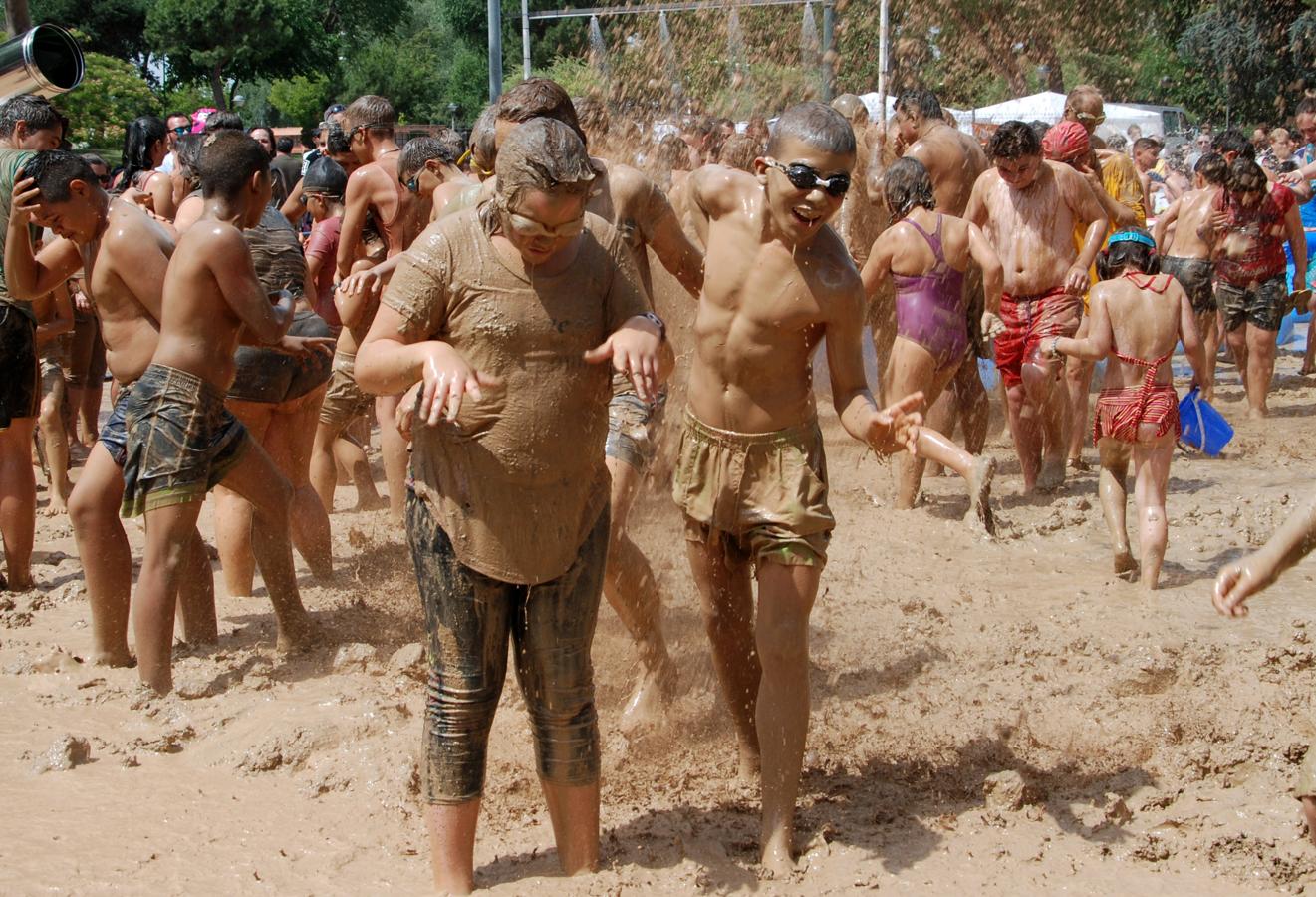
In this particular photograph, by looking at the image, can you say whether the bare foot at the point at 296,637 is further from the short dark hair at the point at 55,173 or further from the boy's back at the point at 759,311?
the boy's back at the point at 759,311

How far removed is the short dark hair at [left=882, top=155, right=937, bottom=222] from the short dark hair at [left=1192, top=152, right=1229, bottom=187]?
368cm

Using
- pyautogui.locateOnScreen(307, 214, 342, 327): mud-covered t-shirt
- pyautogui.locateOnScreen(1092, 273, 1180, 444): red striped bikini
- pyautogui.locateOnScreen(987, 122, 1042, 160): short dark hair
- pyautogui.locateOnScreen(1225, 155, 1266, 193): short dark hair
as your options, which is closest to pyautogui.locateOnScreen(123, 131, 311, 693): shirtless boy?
pyautogui.locateOnScreen(307, 214, 342, 327): mud-covered t-shirt

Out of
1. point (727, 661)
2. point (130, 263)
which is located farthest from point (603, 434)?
point (130, 263)

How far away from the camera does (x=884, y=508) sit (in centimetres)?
755

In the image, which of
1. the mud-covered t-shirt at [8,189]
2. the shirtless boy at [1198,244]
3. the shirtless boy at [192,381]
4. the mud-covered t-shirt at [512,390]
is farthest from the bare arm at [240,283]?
the shirtless boy at [1198,244]

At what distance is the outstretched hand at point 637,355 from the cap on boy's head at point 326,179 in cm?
553

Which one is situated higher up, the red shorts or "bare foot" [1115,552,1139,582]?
the red shorts

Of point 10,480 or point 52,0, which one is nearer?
point 10,480

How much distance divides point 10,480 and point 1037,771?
4717 mm

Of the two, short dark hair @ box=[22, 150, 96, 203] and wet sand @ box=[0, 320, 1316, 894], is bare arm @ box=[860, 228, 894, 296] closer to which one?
wet sand @ box=[0, 320, 1316, 894]

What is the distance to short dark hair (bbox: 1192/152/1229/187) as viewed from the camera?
9625 millimetres

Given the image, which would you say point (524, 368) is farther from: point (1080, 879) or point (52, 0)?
point (52, 0)

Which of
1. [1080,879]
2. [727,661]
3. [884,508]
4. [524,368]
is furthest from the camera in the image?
[884,508]

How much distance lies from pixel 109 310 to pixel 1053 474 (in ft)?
17.5
